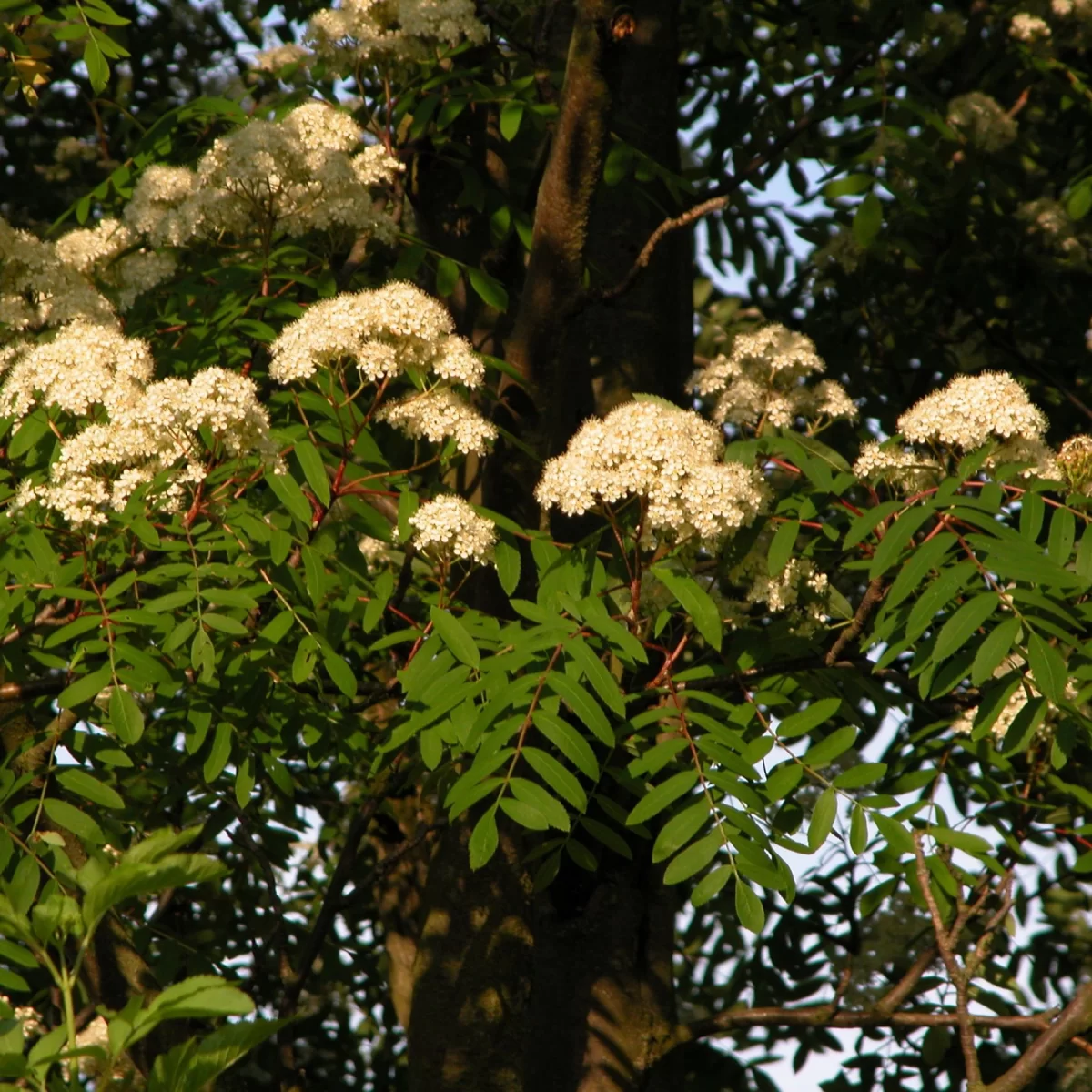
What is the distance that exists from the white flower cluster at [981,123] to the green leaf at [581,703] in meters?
3.67

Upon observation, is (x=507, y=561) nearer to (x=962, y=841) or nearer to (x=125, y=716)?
(x=125, y=716)

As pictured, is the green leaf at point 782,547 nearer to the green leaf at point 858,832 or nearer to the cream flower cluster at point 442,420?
the green leaf at point 858,832

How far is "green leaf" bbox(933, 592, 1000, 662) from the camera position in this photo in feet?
8.14

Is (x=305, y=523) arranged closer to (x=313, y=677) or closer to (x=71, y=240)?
(x=313, y=677)

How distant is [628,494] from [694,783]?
1.88 ft

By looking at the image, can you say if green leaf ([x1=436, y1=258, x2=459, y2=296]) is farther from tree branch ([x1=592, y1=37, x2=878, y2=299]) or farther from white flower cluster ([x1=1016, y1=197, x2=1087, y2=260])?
white flower cluster ([x1=1016, y1=197, x2=1087, y2=260])

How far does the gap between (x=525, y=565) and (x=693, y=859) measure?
51.6 inches

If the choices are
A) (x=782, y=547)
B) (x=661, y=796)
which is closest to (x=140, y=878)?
(x=661, y=796)

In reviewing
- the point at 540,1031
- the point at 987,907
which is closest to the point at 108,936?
the point at 540,1031

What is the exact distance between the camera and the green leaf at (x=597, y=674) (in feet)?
8.25

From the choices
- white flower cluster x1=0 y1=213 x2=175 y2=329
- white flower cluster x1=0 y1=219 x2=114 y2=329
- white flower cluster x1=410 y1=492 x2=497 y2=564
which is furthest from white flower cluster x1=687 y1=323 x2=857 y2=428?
white flower cluster x1=0 y1=219 x2=114 y2=329

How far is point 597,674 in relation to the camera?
2555 mm

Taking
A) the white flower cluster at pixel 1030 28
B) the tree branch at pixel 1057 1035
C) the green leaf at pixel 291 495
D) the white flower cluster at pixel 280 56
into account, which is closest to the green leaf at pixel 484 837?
the green leaf at pixel 291 495

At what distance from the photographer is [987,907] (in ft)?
16.4
